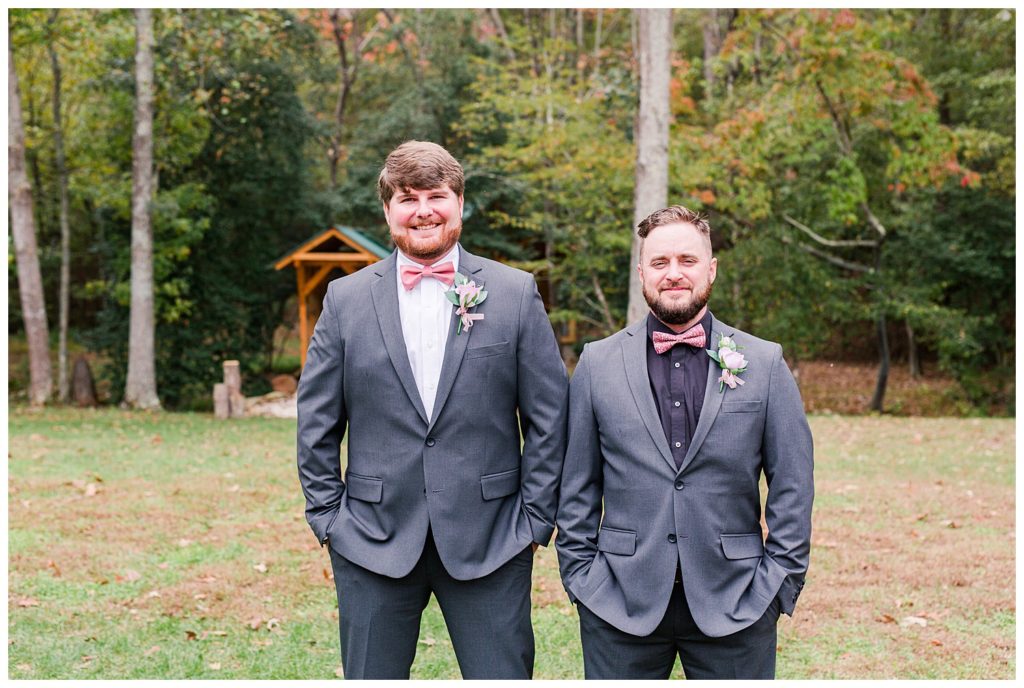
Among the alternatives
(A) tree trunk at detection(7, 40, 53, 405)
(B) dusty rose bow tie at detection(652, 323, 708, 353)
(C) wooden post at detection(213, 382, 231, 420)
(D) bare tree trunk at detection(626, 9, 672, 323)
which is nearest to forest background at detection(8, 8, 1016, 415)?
(A) tree trunk at detection(7, 40, 53, 405)

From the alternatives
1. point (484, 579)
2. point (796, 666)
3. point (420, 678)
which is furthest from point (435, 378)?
point (796, 666)

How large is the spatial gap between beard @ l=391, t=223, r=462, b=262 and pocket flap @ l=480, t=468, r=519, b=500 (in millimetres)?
733

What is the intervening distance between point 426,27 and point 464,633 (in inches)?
776

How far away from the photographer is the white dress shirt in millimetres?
3172

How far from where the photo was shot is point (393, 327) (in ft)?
10.4

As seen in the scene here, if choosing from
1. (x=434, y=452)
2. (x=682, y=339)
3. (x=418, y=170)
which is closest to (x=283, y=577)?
(x=434, y=452)

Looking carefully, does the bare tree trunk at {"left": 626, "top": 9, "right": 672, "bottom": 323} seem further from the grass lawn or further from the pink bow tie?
the pink bow tie

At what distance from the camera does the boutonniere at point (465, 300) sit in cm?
314

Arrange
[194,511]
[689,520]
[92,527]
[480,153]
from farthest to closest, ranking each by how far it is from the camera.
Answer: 1. [480,153]
2. [194,511]
3. [92,527]
4. [689,520]

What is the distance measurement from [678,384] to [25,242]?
49.7ft

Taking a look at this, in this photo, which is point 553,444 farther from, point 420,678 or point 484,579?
point 420,678

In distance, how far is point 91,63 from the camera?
53.6 ft

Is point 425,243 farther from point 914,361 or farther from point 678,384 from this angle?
point 914,361

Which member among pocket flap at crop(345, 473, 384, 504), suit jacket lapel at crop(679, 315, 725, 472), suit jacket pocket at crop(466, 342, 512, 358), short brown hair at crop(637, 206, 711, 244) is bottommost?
pocket flap at crop(345, 473, 384, 504)
